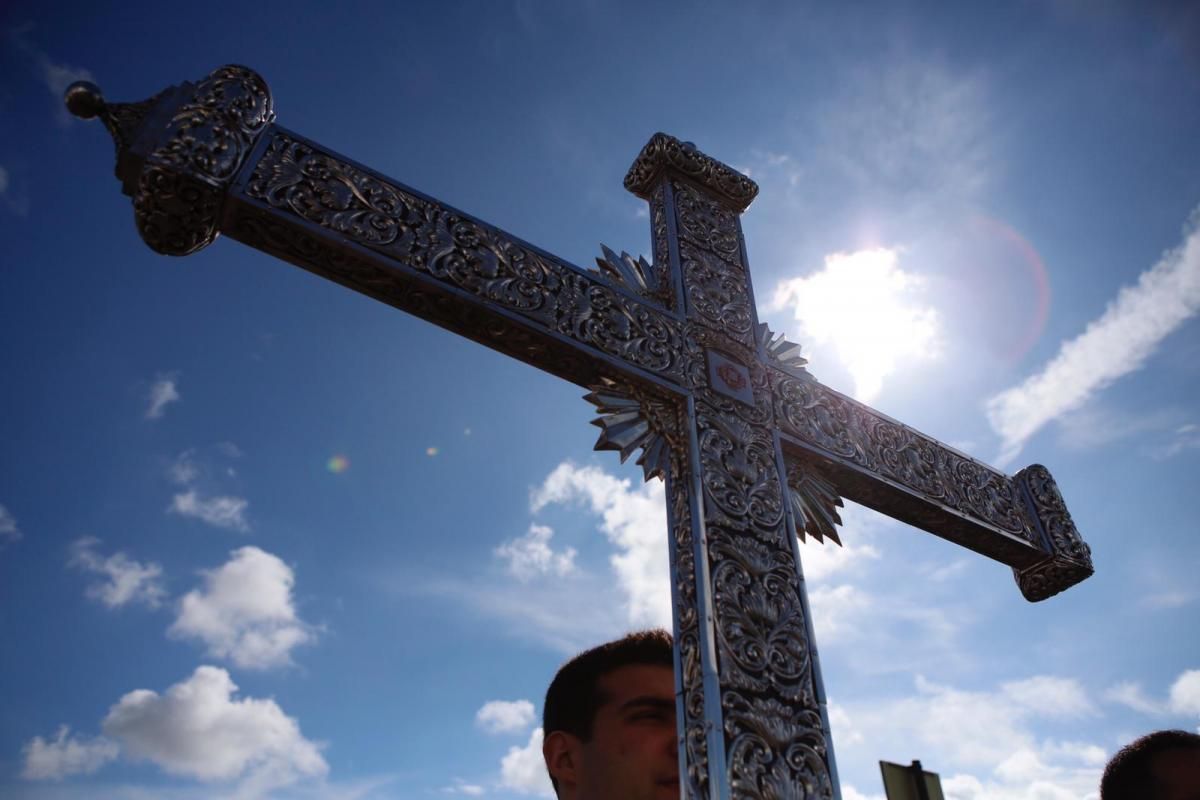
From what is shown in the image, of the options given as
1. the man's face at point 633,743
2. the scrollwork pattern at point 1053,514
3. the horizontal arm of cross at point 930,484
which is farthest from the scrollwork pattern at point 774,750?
the scrollwork pattern at point 1053,514

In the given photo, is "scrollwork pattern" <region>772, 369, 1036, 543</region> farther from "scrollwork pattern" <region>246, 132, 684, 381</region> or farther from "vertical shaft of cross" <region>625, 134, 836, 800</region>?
"scrollwork pattern" <region>246, 132, 684, 381</region>

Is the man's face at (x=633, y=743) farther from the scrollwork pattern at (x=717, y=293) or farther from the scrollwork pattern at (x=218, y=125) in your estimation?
the scrollwork pattern at (x=218, y=125)

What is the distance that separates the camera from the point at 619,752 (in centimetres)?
274

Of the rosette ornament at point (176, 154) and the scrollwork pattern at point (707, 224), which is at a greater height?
the scrollwork pattern at point (707, 224)

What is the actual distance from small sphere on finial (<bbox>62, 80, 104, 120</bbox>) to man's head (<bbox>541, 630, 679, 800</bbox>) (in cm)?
246

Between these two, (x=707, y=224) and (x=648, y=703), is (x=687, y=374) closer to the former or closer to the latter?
(x=707, y=224)

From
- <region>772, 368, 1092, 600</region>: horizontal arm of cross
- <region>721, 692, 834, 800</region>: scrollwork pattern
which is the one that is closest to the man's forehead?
<region>721, 692, 834, 800</region>: scrollwork pattern

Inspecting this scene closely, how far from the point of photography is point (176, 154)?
2834 millimetres

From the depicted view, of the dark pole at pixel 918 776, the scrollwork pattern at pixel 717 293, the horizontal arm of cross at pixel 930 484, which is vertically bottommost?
the dark pole at pixel 918 776

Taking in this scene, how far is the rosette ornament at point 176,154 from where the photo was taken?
280cm

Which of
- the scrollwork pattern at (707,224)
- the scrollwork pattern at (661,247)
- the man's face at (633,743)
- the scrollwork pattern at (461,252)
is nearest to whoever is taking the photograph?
the man's face at (633,743)

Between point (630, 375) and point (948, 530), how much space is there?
6.30 feet

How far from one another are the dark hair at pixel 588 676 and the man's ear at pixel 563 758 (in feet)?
0.09

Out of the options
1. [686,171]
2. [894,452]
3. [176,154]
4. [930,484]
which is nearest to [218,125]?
[176,154]
